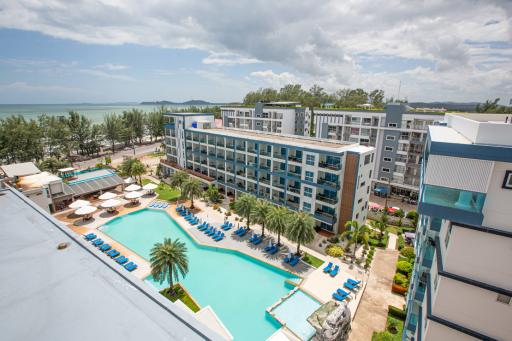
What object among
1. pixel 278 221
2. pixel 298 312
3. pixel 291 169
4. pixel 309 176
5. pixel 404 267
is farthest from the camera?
pixel 291 169

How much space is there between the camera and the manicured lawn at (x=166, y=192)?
55750 mm

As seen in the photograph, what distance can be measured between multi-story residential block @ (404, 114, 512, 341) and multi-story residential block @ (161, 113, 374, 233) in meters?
26.0

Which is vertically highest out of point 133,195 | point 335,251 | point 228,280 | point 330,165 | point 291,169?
point 330,165

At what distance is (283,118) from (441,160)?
69.2m

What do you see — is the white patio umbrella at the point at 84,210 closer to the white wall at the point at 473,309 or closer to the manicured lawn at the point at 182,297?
the manicured lawn at the point at 182,297

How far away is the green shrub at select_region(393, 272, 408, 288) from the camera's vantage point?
1169 inches

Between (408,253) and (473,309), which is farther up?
(473,309)

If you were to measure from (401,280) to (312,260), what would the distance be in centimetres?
1070

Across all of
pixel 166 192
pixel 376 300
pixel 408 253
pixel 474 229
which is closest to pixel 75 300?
pixel 474 229

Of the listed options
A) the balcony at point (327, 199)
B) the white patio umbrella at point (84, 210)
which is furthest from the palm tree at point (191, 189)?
the balcony at point (327, 199)

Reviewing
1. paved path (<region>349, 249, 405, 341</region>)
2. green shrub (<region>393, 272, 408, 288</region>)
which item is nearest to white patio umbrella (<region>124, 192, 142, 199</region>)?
paved path (<region>349, 249, 405, 341</region>)

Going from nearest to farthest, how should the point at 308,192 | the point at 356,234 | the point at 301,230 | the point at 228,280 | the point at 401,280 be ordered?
the point at 401,280 < the point at 228,280 < the point at 301,230 < the point at 356,234 < the point at 308,192

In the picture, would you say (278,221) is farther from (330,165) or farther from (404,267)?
(404,267)

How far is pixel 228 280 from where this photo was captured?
31484mm
